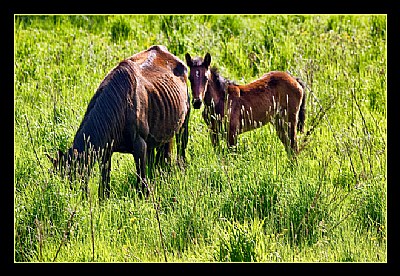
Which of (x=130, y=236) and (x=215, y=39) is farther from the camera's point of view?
(x=215, y=39)

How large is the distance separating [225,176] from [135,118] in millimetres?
1211

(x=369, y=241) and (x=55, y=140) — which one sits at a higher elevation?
(x=55, y=140)

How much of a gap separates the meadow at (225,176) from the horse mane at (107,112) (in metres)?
0.48

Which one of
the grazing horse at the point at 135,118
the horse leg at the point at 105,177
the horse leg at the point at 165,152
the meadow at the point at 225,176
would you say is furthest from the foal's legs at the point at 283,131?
the horse leg at the point at 105,177

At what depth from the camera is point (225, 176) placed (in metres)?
8.20

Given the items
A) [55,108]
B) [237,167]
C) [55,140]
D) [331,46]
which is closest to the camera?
[237,167]

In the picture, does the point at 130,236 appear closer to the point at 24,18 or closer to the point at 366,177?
the point at 366,177

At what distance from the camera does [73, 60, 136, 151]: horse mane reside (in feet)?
27.2

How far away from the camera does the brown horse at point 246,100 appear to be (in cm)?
962

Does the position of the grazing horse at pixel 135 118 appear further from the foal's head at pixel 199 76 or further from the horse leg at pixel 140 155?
the foal's head at pixel 199 76

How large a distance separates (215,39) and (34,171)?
17.7ft

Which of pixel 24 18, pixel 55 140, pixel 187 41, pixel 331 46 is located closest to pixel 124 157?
pixel 55 140

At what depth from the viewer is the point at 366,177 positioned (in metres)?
8.48

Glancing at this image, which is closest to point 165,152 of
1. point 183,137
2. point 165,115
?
point 183,137
